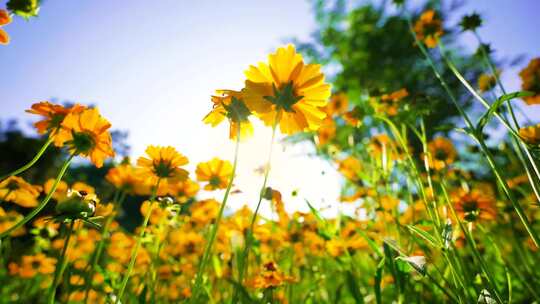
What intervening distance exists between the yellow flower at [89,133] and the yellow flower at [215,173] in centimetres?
48

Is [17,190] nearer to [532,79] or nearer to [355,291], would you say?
[355,291]

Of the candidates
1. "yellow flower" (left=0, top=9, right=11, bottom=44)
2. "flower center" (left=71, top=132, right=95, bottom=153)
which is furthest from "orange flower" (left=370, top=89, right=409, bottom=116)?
"yellow flower" (left=0, top=9, right=11, bottom=44)

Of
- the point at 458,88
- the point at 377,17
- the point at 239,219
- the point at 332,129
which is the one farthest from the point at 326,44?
the point at 239,219

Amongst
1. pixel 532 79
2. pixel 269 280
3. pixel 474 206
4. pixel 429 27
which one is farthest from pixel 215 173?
pixel 429 27

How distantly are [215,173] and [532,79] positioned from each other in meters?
1.36

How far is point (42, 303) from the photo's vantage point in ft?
7.18

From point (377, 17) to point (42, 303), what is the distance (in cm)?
1258

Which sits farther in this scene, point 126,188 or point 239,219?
point 239,219

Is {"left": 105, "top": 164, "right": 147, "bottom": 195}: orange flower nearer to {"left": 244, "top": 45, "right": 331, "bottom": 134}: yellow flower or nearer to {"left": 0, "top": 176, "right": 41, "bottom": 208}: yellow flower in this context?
{"left": 0, "top": 176, "right": 41, "bottom": 208}: yellow flower

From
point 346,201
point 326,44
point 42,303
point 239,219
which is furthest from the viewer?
point 326,44

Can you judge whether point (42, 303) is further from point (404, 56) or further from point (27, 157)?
point (404, 56)

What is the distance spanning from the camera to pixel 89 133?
1.00 meters

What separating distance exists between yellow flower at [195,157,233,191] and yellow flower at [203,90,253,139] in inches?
19.4

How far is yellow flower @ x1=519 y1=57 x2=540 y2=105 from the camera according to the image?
1.31 metres
